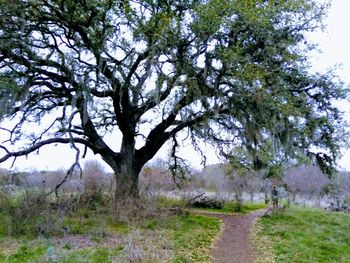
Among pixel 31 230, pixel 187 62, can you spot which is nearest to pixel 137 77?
pixel 187 62

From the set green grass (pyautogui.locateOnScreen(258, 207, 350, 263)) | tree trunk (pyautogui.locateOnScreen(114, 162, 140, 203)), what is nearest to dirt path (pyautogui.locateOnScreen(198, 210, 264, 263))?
green grass (pyautogui.locateOnScreen(258, 207, 350, 263))

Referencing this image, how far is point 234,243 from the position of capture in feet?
28.0

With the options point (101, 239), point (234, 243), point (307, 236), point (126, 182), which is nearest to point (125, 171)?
point (126, 182)

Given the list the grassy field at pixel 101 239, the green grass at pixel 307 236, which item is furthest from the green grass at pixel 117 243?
the green grass at pixel 307 236

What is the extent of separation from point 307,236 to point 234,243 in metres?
1.96

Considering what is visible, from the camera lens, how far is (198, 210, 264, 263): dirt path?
729cm

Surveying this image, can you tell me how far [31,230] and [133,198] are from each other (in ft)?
9.66

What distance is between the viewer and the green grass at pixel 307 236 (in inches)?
296

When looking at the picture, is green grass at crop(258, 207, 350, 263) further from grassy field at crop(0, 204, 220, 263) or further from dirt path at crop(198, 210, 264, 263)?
grassy field at crop(0, 204, 220, 263)

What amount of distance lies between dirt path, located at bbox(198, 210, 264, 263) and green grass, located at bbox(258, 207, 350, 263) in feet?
1.62

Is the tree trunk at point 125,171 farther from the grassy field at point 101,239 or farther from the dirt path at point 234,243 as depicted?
the dirt path at point 234,243

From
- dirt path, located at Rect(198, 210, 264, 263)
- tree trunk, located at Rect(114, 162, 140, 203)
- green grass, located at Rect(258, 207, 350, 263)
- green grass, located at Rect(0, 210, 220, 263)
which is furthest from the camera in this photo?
tree trunk, located at Rect(114, 162, 140, 203)

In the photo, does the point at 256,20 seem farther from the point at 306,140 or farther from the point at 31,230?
the point at 31,230

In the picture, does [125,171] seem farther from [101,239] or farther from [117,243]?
[117,243]
